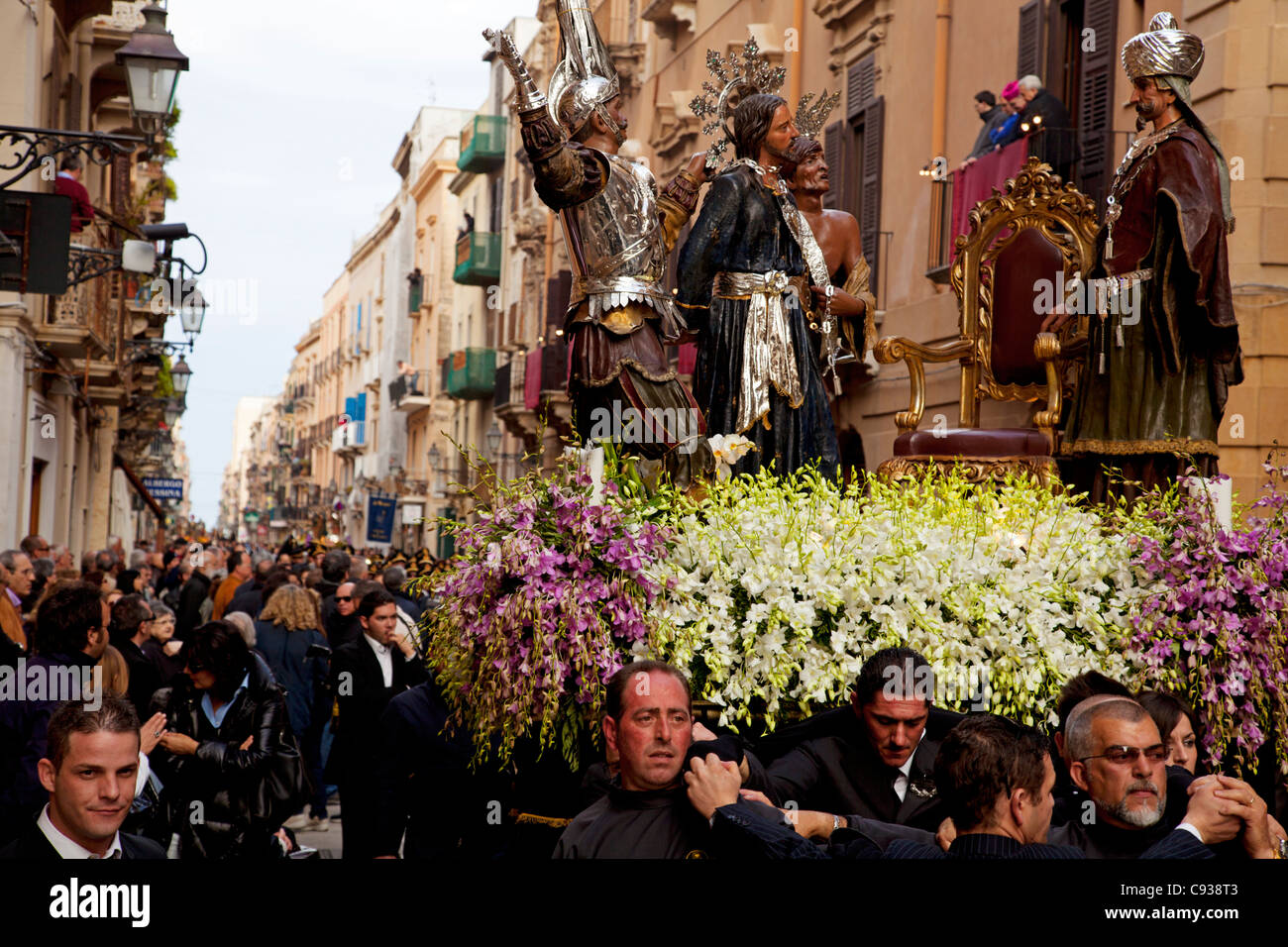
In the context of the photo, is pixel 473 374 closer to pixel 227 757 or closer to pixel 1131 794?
pixel 227 757

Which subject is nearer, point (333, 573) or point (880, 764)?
point (880, 764)

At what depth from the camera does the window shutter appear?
14.0 metres

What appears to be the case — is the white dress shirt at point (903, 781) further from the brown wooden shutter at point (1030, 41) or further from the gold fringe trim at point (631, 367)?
the brown wooden shutter at point (1030, 41)

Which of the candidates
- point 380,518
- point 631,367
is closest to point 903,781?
point 631,367

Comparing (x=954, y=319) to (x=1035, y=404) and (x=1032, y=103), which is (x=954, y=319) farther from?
(x=1035, y=404)

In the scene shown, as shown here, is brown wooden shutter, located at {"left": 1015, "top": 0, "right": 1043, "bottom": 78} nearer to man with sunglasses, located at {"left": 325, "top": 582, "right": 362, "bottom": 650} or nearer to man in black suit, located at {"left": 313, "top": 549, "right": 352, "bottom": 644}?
man in black suit, located at {"left": 313, "top": 549, "right": 352, "bottom": 644}

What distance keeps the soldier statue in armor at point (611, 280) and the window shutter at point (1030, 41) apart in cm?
833

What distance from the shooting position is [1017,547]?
5438 millimetres

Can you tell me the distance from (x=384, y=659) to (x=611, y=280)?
3.03m

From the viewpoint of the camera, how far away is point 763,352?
22.1ft

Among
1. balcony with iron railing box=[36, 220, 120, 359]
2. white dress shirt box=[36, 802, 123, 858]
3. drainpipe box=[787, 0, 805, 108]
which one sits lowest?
white dress shirt box=[36, 802, 123, 858]

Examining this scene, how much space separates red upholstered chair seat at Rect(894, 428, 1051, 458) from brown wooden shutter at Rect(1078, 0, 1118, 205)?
383 centimetres

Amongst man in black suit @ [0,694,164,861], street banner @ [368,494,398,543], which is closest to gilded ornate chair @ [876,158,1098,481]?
man in black suit @ [0,694,164,861]

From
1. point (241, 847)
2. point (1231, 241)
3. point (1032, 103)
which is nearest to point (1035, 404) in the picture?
point (1231, 241)
